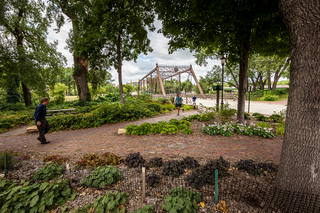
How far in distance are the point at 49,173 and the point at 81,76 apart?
13104 mm

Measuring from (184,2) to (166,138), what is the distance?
4938 mm

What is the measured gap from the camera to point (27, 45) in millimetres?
12852

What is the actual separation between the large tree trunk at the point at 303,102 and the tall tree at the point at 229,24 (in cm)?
295

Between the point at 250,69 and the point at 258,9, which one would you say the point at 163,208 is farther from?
the point at 250,69

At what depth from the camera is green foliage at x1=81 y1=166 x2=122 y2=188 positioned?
2.27 metres

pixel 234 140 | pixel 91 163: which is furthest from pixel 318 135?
pixel 91 163

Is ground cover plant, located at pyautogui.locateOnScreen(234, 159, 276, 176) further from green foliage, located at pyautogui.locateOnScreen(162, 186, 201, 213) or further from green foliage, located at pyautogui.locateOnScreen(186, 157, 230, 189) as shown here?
green foliage, located at pyautogui.locateOnScreen(162, 186, 201, 213)

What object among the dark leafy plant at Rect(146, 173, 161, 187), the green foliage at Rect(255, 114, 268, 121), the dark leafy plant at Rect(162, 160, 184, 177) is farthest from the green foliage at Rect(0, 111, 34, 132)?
the green foliage at Rect(255, 114, 268, 121)

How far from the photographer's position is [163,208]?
1812 mm

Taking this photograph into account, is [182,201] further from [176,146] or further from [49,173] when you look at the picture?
[49,173]

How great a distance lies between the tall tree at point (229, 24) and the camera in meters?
4.14

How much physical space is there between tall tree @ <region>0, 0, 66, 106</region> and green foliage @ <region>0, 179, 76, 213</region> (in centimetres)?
1244

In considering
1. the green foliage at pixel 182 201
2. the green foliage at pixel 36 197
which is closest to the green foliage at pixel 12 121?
the green foliage at pixel 36 197

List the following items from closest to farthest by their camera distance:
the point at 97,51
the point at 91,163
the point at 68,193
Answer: the point at 68,193, the point at 91,163, the point at 97,51
